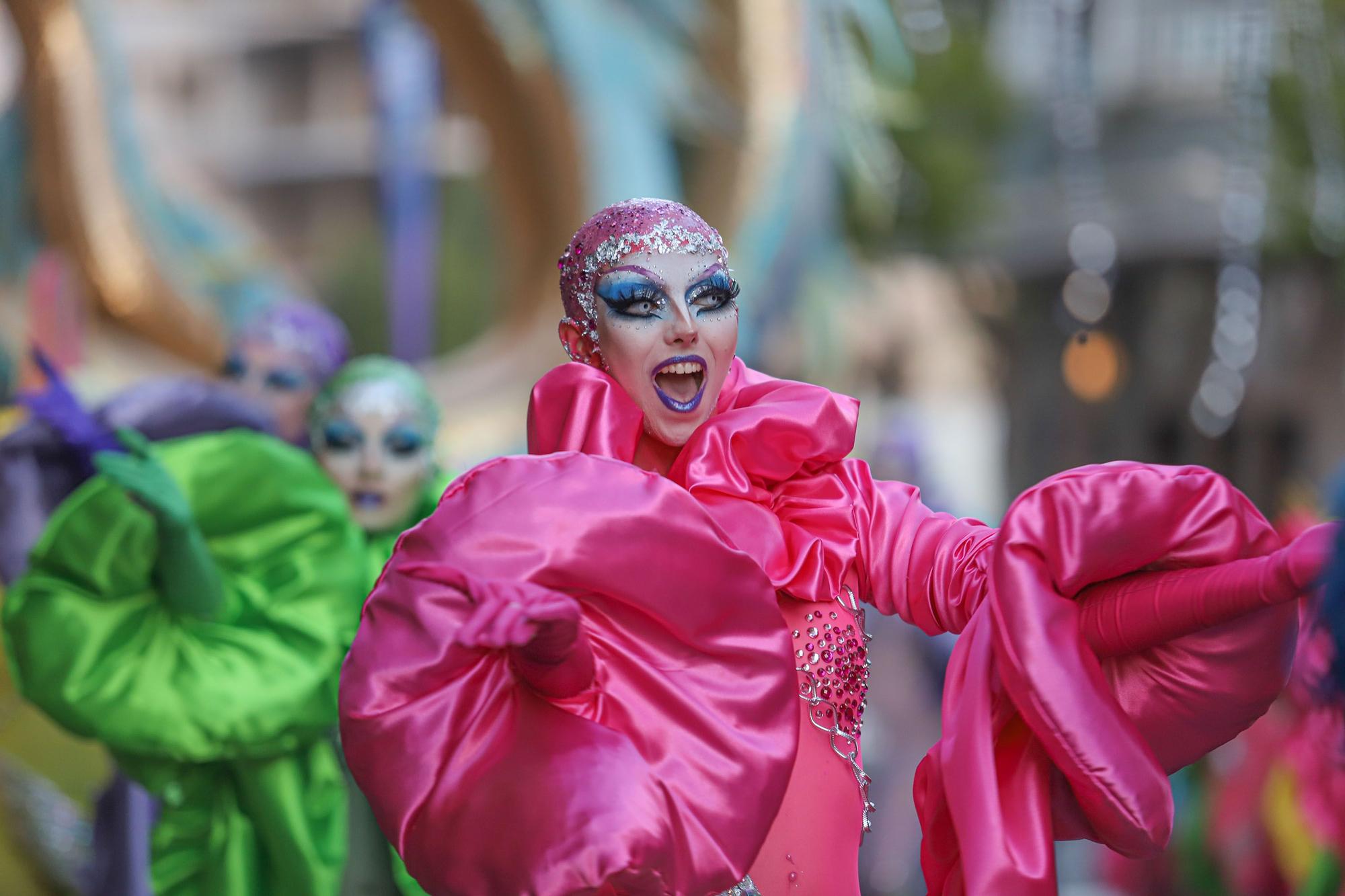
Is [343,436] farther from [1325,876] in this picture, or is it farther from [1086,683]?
[1325,876]

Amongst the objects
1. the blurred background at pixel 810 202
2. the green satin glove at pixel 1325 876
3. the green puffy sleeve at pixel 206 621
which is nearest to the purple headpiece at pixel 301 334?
the blurred background at pixel 810 202

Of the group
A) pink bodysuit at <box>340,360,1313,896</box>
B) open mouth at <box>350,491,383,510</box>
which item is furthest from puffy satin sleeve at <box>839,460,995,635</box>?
open mouth at <box>350,491,383,510</box>

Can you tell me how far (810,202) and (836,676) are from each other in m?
5.78

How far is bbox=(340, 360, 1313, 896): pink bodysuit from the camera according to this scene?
182 centimetres

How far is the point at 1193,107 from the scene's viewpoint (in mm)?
17906

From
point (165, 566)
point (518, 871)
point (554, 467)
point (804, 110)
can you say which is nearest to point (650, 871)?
point (518, 871)

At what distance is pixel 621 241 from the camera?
215 centimetres

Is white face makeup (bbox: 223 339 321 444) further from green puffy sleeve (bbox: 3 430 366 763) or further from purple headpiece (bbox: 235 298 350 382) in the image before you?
green puffy sleeve (bbox: 3 430 366 763)

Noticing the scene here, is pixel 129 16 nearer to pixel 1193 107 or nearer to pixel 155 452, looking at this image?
pixel 1193 107

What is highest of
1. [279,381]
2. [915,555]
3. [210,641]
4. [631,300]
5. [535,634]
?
[631,300]

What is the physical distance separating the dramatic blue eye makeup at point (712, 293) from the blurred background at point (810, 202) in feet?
11.3

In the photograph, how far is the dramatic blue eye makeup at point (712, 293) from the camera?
2.15 m

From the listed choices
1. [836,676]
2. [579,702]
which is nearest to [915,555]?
[836,676]

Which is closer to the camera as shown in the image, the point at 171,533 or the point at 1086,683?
the point at 1086,683
